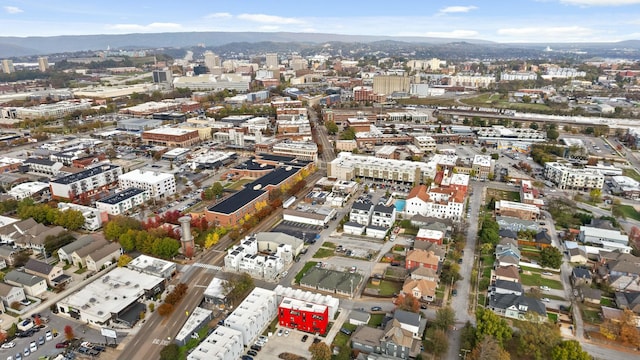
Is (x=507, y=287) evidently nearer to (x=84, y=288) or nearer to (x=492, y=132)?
(x=84, y=288)

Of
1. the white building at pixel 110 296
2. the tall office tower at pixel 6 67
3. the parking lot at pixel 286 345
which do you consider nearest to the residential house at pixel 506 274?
the parking lot at pixel 286 345

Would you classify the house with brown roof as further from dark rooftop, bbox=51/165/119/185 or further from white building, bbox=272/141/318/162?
dark rooftop, bbox=51/165/119/185

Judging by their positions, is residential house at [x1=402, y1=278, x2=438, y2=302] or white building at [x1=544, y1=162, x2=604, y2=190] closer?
residential house at [x1=402, y1=278, x2=438, y2=302]

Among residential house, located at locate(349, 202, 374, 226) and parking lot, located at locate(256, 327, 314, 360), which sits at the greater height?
residential house, located at locate(349, 202, 374, 226)

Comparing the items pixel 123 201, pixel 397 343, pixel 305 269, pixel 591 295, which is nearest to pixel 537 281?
pixel 591 295

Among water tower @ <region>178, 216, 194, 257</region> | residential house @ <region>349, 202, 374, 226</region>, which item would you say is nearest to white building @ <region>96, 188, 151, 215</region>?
water tower @ <region>178, 216, 194, 257</region>

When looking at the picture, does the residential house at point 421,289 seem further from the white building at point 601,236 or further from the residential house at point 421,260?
the white building at point 601,236
